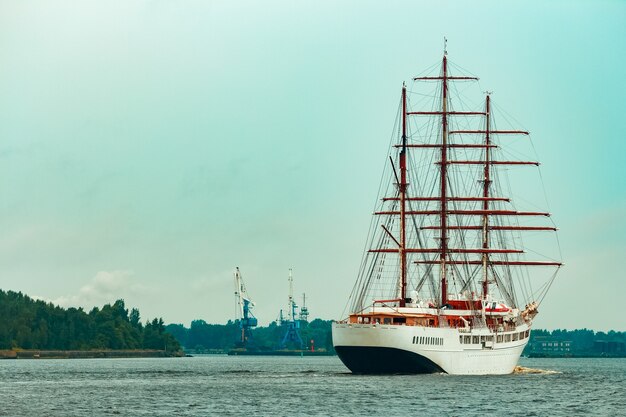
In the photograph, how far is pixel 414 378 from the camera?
5182 inches

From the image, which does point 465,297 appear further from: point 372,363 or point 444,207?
point 372,363

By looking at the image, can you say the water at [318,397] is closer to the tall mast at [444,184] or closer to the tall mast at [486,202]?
the tall mast at [444,184]

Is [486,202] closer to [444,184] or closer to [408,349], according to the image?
[444,184]

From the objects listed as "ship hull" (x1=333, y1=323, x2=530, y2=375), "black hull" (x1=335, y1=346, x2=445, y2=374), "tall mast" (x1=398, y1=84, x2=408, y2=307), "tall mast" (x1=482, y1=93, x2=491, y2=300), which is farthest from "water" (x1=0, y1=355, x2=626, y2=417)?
A: "tall mast" (x1=482, y1=93, x2=491, y2=300)

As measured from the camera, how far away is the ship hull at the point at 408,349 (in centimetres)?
13212

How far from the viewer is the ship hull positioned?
132125mm

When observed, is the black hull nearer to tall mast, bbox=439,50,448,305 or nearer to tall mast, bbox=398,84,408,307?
tall mast, bbox=398,84,408,307

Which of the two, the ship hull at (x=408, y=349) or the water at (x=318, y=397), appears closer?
the water at (x=318, y=397)

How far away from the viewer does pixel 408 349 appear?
5226 inches

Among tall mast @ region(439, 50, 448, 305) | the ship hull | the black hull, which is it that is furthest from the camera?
tall mast @ region(439, 50, 448, 305)

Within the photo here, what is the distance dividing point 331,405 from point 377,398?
6.76m

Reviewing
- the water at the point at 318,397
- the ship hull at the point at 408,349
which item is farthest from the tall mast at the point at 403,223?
the water at the point at 318,397

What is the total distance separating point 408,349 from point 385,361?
2923 millimetres

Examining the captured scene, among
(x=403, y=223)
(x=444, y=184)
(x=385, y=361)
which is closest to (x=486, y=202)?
(x=444, y=184)
